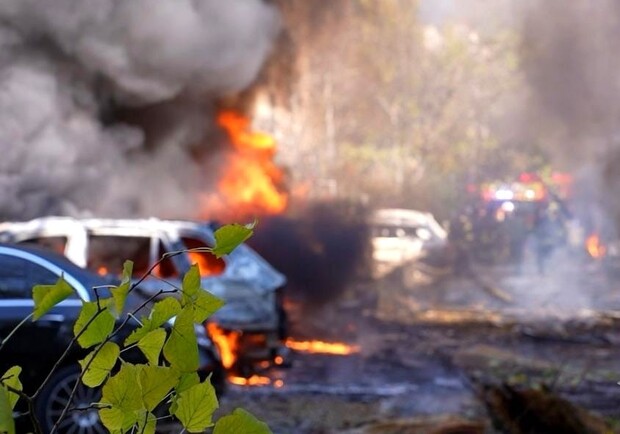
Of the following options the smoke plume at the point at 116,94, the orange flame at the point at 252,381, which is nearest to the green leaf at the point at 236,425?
the orange flame at the point at 252,381

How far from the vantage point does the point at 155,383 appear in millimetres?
1920

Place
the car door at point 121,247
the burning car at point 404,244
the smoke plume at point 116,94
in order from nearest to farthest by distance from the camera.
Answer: the car door at point 121,247
the smoke plume at point 116,94
the burning car at point 404,244

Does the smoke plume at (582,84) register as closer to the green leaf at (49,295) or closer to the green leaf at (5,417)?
the green leaf at (49,295)

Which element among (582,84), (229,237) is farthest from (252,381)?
(582,84)

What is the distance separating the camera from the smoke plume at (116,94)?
554 inches

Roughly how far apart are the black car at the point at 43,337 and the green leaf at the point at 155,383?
14.3 feet

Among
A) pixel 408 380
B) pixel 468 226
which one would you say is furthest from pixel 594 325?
pixel 468 226

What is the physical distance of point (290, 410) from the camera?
7.70 m

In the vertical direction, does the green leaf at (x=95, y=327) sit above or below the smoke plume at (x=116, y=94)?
below

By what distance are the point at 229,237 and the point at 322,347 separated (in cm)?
959

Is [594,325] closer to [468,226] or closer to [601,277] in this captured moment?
[601,277]

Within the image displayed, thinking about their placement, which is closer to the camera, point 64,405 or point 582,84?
point 64,405

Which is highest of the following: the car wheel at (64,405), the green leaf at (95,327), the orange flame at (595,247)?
the green leaf at (95,327)

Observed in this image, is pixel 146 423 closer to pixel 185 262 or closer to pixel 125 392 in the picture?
pixel 125 392
